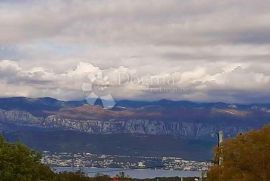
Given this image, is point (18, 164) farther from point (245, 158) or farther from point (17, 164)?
point (245, 158)

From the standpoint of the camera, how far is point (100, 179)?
322 ft

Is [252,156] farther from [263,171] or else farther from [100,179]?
[100,179]

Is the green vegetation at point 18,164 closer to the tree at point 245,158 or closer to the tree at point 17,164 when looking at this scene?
the tree at point 17,164

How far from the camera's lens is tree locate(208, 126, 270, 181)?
40.5m

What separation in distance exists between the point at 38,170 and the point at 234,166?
15.1 metres

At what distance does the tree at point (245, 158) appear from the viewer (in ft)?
133

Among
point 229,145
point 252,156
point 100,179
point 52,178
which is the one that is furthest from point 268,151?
point 100,179

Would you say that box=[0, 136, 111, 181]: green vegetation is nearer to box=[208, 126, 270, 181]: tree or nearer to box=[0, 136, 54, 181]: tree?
box=[0, 136, 54, 181]: tree

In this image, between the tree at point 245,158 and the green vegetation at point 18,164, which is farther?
the green vegetation at point 18,164

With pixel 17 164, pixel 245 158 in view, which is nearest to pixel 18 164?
pixel 17 164

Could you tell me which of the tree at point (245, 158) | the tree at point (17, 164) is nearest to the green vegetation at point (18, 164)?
the tree at point (17, 164)

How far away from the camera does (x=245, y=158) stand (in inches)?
1638

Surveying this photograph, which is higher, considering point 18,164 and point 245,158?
point 245,158

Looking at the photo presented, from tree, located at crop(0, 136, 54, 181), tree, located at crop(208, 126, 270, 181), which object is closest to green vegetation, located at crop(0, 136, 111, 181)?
tree, located at crop(0, 136, 54, 181)
